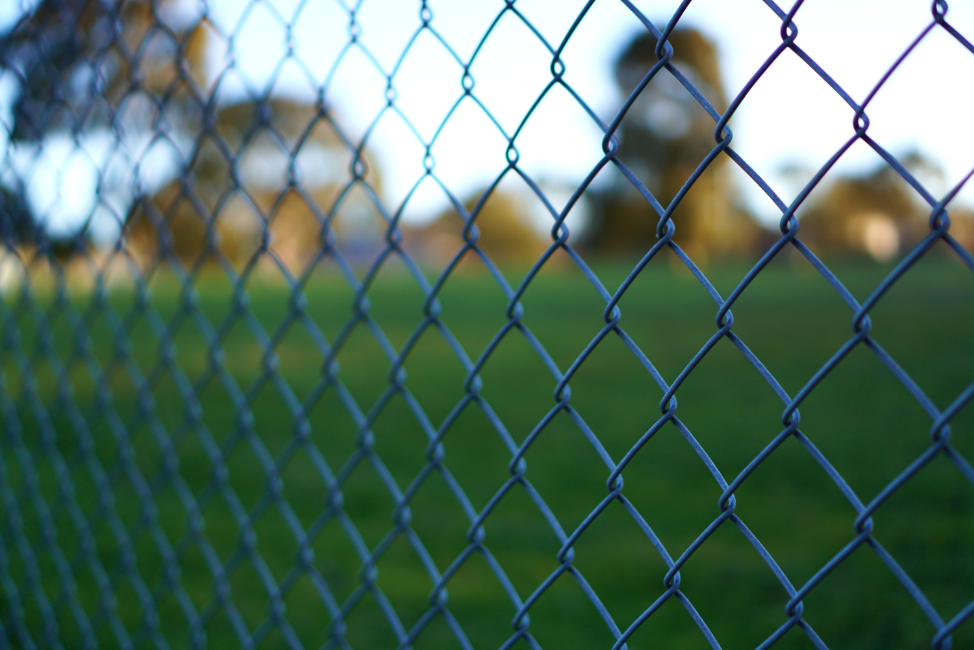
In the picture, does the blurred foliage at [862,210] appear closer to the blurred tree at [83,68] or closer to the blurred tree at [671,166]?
the blurred tree at [83,68]

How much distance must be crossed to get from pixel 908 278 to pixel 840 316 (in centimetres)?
732

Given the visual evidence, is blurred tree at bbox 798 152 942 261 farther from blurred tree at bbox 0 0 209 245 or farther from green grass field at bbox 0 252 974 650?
blurred tree at bbox 0 0 209 245

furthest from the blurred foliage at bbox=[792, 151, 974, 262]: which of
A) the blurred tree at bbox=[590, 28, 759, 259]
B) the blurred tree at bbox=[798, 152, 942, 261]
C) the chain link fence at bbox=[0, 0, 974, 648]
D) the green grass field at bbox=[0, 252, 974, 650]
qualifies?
the blurred tree at bbox=[590, 28, 759, 259]

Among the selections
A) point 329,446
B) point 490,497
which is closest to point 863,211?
point 490,497

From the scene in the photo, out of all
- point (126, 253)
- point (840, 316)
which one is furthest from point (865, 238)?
point (840, 316)

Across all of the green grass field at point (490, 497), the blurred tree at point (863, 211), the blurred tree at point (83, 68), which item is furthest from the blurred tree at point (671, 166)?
the blurred tree at point (83, 68)

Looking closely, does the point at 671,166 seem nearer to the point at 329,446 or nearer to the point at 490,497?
the point at 329,446

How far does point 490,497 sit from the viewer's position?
323cm

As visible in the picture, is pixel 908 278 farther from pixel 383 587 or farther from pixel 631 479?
pixel 383 587

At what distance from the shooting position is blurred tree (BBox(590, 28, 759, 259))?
688cm

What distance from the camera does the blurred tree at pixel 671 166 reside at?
6.88 metres

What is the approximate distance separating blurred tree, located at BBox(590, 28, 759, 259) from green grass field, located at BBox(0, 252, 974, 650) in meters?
1.74

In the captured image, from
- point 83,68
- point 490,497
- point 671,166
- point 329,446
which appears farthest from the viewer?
point 671,166

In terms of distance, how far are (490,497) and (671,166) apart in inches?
443
